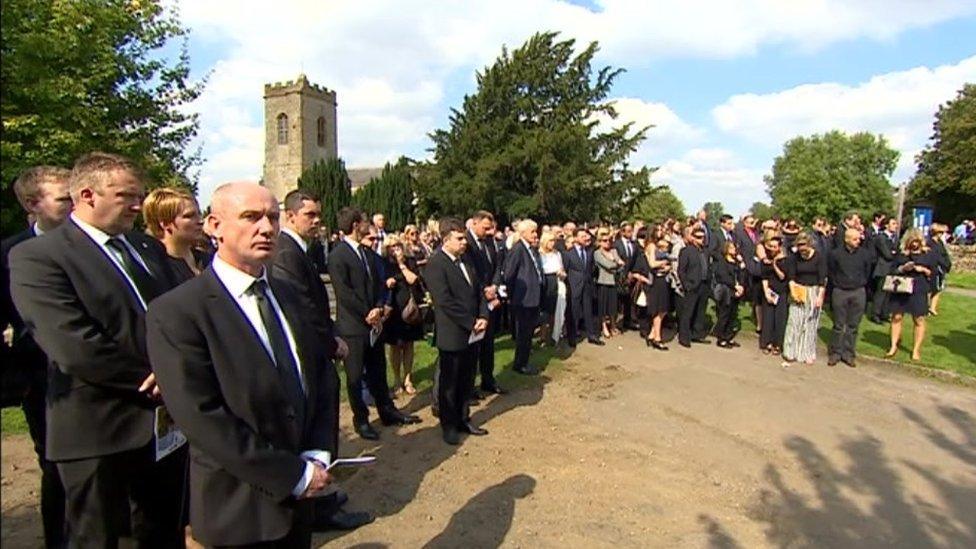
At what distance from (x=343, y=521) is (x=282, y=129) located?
6876 cm

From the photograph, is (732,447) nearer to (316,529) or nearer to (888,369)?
(316,529)

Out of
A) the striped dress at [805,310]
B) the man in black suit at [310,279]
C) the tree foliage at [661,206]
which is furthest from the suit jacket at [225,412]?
the tree foliage at [661,206]

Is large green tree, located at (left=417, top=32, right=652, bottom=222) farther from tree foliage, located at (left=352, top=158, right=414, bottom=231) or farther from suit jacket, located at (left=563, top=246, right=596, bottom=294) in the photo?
suit jacket, located at (left=563, top=246, right=596, bottom=294)

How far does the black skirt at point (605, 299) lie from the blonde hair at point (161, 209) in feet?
27.3

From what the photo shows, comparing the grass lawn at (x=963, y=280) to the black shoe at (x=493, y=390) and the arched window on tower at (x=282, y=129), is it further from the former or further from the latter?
the arched window on tower at (x=282, y=129)

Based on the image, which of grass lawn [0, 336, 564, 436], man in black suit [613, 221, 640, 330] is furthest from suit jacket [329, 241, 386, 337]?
man in black suit [613, 221, 640, 330]

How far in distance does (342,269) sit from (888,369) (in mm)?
8151

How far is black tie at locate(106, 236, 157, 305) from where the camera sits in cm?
296

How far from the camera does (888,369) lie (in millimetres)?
9344

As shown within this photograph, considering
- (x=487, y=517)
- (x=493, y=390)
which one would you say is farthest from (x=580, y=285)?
(x=487, y=517)

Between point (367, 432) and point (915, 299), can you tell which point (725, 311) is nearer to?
point (915, 299)

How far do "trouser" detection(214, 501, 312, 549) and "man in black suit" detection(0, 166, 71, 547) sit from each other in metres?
1.09

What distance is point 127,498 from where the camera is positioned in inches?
118

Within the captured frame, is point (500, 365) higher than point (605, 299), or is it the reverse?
point (605, 299)
